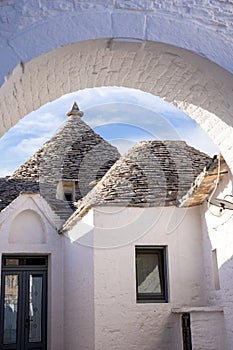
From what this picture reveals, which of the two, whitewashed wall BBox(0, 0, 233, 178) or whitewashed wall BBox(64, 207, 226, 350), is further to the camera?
whitewashed wall BBox(64, 207, 226, 350)

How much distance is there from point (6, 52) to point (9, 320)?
29.7 ft

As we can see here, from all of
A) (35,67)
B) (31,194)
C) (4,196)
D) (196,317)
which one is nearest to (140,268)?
(196,317)

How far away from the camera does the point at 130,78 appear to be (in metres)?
5.05

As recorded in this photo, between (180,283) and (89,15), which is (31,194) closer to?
(180,283)

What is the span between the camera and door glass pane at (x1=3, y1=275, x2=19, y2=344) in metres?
11.7

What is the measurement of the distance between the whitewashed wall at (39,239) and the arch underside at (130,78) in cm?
738

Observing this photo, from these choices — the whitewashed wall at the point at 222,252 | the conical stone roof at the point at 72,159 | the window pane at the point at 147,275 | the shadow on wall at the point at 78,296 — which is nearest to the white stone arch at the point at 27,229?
the shadow on wall at the point at 78,296

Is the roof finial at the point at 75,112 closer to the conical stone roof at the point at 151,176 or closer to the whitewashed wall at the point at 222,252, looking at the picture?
the conical stone roof at the point at 151,176

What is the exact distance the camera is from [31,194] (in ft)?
40.3

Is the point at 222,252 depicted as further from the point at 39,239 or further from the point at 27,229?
the point at 27,229

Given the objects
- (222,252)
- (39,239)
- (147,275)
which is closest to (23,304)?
(39,239)

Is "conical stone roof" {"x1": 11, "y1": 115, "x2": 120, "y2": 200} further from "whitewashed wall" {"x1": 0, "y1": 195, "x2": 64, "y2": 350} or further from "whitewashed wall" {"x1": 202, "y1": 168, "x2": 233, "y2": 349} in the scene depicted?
"whitewashed wall" {"x1": 202, "y1": 168, "x2": 233, "y2": 349}

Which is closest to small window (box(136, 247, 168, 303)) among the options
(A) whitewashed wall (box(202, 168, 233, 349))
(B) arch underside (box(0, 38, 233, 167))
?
(A) whitewashed wall (box(202, 168, 233, 349))

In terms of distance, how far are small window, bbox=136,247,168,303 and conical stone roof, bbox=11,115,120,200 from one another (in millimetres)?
4823
